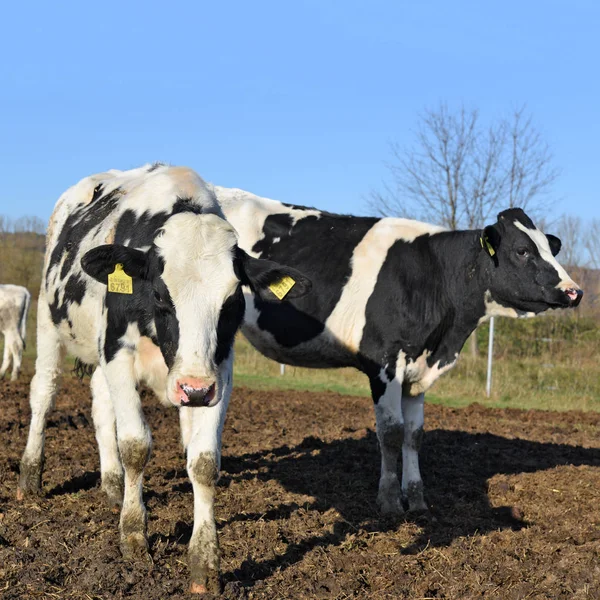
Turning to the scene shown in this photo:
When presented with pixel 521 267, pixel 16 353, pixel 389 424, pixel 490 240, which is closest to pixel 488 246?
pixel 490 240

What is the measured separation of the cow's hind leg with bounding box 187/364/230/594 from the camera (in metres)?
4.63

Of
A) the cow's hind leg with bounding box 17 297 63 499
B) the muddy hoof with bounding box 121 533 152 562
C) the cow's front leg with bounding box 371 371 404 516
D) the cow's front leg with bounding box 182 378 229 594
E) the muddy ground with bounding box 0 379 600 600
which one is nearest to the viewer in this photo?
the cow's front leg with bounding box 182 378 229 594

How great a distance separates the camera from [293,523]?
19.9ft

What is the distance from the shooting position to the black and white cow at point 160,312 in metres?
4.55

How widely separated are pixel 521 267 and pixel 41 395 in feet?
14.9

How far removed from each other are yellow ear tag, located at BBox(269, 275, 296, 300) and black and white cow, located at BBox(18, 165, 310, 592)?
36 millimetres

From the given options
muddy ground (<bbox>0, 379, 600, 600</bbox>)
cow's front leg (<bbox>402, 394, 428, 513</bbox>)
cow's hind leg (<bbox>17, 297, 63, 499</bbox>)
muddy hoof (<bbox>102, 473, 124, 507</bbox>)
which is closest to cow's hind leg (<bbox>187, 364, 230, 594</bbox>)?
muddy ground (<bbox>0, 379, 600, 600</bbox>)

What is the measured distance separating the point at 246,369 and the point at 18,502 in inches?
571

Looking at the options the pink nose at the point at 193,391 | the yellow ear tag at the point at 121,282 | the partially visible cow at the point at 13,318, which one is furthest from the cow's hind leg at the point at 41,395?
the partially visible cow at the point at 13,318

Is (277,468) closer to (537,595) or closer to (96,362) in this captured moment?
(96,362)

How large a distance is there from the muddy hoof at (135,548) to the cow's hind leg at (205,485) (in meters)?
0.43

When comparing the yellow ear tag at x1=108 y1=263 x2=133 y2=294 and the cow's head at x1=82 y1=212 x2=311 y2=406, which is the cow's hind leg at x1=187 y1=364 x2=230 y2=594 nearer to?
the cow's head at x1=82 y1=212 x2=311 y2=406

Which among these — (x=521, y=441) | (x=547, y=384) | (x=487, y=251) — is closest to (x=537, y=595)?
(x=487, y=251)

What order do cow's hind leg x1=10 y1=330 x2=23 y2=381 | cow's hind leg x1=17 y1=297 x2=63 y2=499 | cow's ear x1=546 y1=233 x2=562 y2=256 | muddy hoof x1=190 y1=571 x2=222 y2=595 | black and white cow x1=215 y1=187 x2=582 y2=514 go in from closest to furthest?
muddy hoof x1=190 y1=571 x2=222 y2=595 < cow's hind leg x1=17 y1=297 x2=63 y2=499 < black and white cow x1=215 y1=187 x2=582 y2=514 < cow's ear x1=546 y1=233 x2=562 y2=256 < cow's hind leg x1=10 y1=330 x2=23 y2=381
